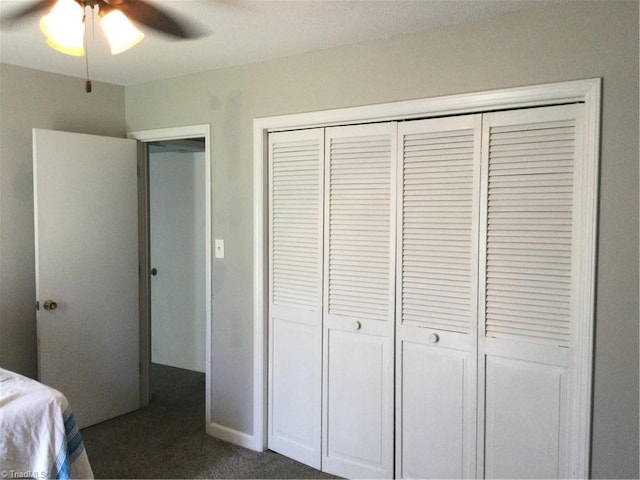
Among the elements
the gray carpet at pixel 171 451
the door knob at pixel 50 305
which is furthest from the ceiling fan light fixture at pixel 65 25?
the gray carpet at pixel 171 451

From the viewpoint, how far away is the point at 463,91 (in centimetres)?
242

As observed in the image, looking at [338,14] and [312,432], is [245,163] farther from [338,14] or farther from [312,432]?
[312,432]

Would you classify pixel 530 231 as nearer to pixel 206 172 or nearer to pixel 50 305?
pixel 206 172

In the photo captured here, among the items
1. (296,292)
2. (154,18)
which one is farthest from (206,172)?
(154,18)

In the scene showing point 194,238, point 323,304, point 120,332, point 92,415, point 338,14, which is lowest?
point 92,415

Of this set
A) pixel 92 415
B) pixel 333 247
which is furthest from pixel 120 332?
pixel 333 247

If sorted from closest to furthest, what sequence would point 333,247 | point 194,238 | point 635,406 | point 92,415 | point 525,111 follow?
point 635,406
point 525,111
point 333,247
point 92,415
point 194,238

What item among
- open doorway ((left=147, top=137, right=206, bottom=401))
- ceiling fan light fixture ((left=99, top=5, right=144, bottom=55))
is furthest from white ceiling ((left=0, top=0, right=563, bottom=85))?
open doorway ((left=147, top=137, right=206, bottom=401))

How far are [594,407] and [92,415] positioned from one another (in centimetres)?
295

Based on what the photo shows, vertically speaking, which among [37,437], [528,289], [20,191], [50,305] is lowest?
[37,437]

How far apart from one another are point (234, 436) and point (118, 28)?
2.37 meters

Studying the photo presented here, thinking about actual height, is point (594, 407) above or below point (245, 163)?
below

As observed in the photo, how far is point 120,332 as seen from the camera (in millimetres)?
3662

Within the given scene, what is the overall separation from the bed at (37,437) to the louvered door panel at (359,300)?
131 centimetres
